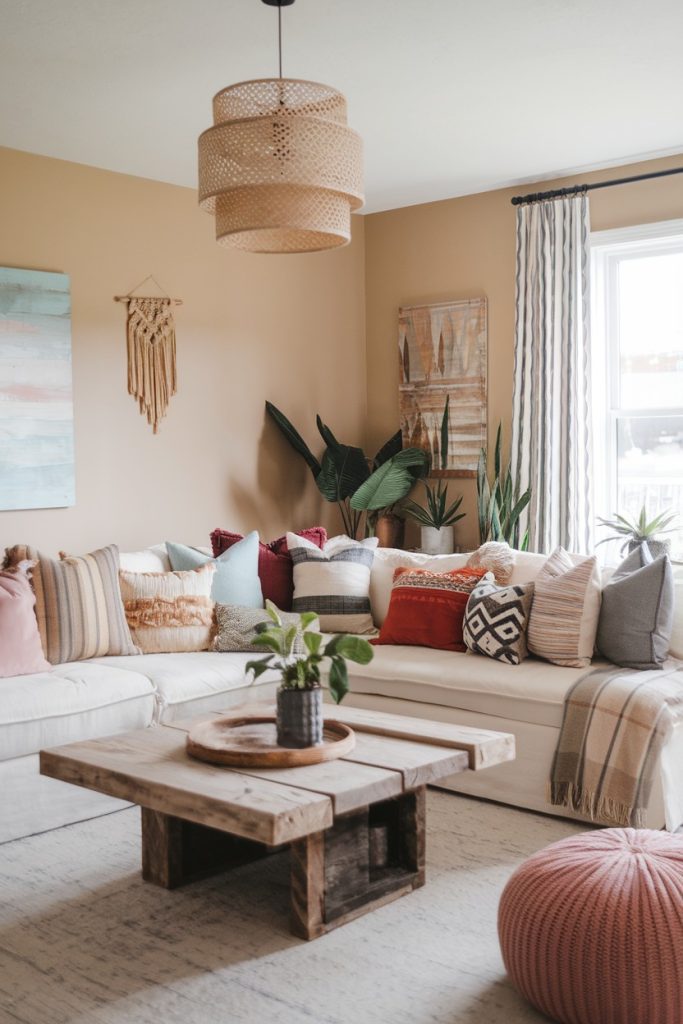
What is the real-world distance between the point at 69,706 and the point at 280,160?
1920 millimetres

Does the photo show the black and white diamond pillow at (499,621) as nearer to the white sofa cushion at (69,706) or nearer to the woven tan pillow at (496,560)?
the woven tan pillow at (496,560)

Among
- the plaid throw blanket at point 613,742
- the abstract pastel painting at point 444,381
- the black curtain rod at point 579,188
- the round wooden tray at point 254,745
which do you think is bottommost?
the plaid throw blanket at point 613,742

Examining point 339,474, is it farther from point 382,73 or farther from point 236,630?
point 382,73

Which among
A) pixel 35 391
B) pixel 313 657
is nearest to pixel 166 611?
pixel 35 391

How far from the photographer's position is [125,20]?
345cm

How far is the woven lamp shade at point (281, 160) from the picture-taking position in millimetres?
2932

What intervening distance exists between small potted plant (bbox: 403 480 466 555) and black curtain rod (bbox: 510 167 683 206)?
1.59 meters

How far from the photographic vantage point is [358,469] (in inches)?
236

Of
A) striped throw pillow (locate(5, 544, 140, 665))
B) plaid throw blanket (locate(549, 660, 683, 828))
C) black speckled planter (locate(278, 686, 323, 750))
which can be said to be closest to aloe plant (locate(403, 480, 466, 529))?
striped throw pillow (locate(5, 544, 140, 665))

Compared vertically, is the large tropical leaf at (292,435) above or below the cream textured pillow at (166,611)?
above

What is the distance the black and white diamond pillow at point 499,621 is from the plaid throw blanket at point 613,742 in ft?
1.18

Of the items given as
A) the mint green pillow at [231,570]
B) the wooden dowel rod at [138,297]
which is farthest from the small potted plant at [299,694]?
the wooden dowel rod at [138,297]

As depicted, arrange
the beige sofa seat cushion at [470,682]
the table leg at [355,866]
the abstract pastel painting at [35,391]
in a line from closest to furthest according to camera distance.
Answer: the table leg at [355,866]
the beige sofa seat cushion at [470,682]
the abstract pastel painting at [35,391]

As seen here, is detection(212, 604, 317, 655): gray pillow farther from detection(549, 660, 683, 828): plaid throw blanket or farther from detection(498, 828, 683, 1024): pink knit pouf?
detection(498, 828, 683, 1024): pink knit pouf
